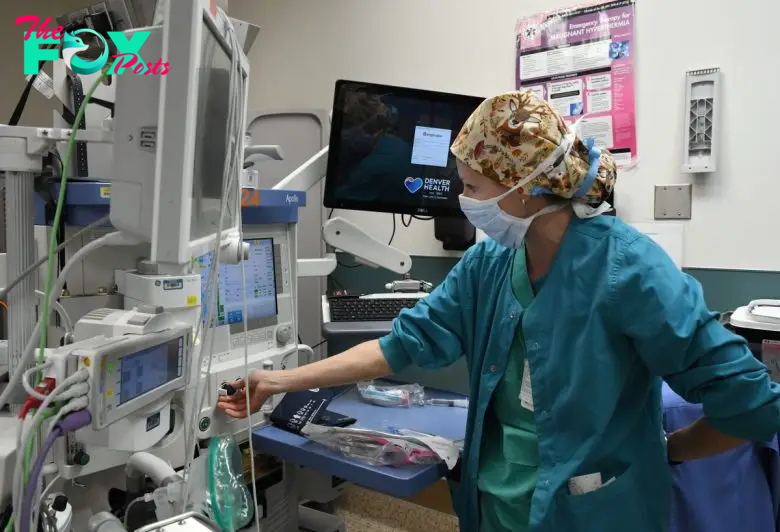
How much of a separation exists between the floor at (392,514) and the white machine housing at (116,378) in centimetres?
176

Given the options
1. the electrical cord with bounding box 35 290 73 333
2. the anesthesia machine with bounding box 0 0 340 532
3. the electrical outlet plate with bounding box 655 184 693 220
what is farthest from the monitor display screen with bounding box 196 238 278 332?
the electrical outlet plate with bounding box 655 184 693 220

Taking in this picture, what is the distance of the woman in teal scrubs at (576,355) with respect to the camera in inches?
41.5

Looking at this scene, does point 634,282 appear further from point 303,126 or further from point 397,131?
point 303,126

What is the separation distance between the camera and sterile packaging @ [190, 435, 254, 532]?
47.6 inches

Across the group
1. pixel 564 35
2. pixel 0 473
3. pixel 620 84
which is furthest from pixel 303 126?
pixel 0 473

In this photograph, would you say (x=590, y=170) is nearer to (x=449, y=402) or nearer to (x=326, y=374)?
(x=326, y=374)

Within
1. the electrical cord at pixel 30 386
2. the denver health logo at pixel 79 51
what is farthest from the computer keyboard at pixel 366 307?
the electrical cord at pixel 30 386

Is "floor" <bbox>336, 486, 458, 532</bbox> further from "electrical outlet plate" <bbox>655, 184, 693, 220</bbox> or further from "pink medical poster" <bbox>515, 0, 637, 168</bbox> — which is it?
"pink medical poster" <bbox>515, 0, 637, 168</bbox>

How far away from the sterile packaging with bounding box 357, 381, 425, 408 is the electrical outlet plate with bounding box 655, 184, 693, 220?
1011mm

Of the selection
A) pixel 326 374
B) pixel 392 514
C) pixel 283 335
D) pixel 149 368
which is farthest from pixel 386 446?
pixel 392 514

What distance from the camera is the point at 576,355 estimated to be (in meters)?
1.13

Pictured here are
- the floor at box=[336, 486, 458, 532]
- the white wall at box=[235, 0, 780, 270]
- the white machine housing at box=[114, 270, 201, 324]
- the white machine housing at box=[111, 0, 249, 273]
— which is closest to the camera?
the white machine housing at box=[111, 0, 249, 273]

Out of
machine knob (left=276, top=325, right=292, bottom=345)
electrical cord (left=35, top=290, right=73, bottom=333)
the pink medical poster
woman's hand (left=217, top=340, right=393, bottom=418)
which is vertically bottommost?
woman's hand (left=217, top=340, right=393, bottom=418)

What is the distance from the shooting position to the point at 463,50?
2.41 meters
